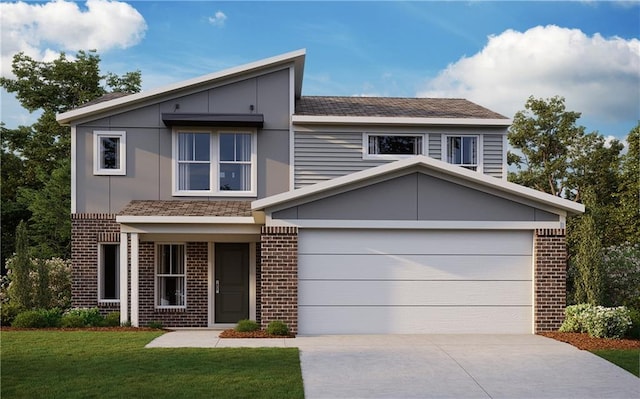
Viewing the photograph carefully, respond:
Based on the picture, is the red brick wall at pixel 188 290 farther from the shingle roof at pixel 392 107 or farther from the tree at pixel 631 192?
the tree at pixel 631 192

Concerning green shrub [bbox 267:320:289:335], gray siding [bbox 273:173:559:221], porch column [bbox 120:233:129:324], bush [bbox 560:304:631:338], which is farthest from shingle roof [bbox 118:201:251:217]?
bush [bbox 560:304:631:338]

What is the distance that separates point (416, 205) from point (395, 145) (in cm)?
456

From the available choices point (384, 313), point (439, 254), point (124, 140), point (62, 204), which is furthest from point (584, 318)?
point (62, 204)

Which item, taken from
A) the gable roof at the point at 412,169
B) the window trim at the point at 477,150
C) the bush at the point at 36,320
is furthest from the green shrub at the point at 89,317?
the window trim at the point at 477,150

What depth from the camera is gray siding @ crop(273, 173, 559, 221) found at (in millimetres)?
14531

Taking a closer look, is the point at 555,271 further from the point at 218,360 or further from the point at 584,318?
the point at 218,360

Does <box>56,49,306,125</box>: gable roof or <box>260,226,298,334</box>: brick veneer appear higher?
<box>56,49,306,125</box>: gable roof

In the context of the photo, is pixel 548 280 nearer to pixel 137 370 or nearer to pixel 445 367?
pixel 445 367

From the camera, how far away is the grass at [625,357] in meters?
11.0

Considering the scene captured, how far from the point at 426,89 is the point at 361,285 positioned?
1336 centimetres

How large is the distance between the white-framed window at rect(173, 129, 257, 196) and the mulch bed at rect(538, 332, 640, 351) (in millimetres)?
8640

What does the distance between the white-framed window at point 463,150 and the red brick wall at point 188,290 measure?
7167 mm

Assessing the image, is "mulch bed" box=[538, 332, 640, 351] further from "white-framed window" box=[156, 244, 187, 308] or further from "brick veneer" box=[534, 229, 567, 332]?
"white-framed window" box=[156, 244, 187, 308]

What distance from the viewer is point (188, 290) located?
17.8m
